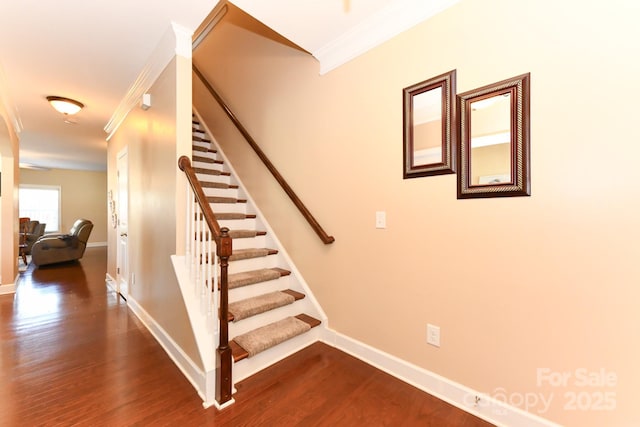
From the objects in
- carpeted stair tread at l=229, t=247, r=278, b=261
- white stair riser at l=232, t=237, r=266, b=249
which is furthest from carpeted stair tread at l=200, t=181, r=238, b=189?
carpeted stair tread at l=229, t=247, r=278, b=261

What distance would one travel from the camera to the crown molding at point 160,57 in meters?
1.97

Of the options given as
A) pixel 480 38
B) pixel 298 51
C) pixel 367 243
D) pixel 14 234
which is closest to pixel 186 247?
pixel 367 243

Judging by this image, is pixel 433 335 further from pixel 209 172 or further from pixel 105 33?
pixel 105 33

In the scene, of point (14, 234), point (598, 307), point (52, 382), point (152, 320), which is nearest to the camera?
point (598, 307)

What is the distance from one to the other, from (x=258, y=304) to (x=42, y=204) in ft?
32.3

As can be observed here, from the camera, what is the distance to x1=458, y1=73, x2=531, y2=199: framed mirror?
1.37 meters

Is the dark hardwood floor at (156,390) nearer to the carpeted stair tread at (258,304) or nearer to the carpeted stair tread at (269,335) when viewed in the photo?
the carpeted stair tread at (269,335)

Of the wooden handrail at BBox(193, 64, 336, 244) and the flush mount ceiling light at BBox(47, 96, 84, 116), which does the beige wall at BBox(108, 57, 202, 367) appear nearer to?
the flush mount ceiling light at BBox(47, 96, 84, 116)

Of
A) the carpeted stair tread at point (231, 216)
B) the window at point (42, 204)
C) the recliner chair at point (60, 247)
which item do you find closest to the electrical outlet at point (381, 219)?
the carpeted stair tread at point (231, 216)

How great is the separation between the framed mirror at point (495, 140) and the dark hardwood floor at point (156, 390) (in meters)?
1.29

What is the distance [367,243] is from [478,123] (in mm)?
1054

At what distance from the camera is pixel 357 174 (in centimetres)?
211

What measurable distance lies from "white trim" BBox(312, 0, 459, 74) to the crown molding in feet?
3.28

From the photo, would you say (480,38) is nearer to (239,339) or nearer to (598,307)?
(598,307)
